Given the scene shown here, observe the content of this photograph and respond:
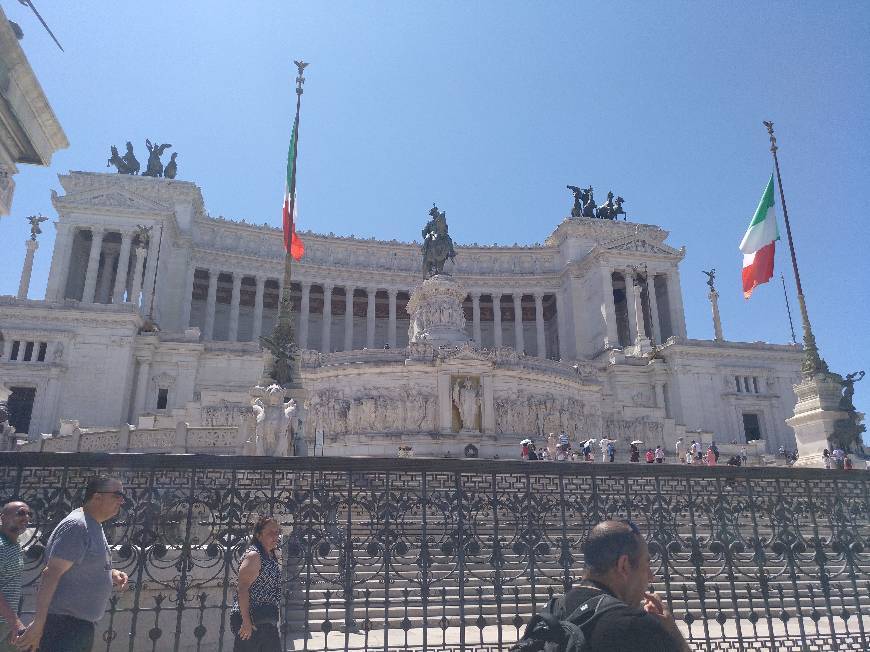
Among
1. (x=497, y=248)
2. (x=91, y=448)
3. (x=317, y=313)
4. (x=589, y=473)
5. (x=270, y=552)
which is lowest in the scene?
(x=270, y=552)

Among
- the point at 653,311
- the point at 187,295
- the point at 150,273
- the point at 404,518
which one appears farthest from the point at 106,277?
the point at 404,518

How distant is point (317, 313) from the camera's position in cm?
7500

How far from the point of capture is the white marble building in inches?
1286

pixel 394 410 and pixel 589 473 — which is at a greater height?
pixel 394 410

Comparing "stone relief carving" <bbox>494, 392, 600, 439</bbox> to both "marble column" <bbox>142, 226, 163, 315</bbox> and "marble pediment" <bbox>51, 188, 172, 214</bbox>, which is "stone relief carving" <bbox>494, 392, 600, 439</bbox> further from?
"marble pediment" <bbox>51, 188, 172, 214</bbox>

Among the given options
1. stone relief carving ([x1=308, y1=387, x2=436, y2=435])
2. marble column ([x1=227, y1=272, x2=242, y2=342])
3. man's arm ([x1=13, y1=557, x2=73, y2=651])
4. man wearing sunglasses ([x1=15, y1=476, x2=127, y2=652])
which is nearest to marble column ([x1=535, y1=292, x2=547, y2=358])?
marble column ([x1=227, y1=272, x2=242, y2=342])

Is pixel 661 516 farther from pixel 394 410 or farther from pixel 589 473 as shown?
pixel 394 410

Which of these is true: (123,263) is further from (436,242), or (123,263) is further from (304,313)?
(436,242)

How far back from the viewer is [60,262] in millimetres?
56906

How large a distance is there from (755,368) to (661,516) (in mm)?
50618

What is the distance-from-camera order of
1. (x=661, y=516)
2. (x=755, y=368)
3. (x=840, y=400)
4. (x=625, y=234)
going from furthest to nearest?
(x=625, y=234)
(x=755, y=368)
(x=840, y=400)
(x=661, y=516)

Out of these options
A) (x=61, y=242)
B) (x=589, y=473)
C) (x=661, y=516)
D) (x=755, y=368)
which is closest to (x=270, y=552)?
(x=589, y=473)

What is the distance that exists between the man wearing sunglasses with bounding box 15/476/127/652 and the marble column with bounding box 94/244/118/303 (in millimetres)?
62868

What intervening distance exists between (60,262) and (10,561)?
6029 centimetres
